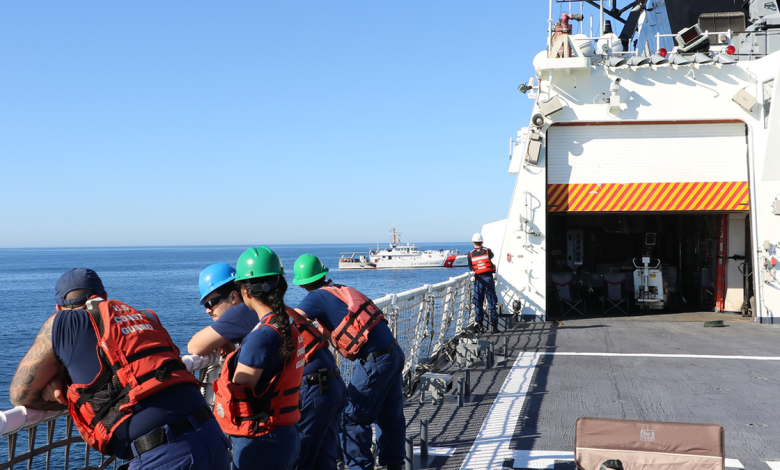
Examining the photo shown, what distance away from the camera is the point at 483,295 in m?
11.9

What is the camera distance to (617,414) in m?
6.09

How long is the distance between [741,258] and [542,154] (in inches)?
201

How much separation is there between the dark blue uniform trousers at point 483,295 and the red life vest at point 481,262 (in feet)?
0.54

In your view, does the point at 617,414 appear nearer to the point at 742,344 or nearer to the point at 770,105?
the point at 742,344

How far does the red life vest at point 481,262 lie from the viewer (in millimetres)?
11836

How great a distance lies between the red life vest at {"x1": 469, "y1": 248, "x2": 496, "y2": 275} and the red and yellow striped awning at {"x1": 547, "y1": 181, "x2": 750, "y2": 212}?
2229mm

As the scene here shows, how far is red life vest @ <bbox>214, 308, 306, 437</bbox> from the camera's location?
115 inches

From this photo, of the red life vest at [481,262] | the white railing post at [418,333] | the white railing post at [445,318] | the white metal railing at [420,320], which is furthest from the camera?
the red life vest at [481,262]

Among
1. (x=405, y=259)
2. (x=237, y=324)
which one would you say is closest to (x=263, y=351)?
(x=237, y=324)

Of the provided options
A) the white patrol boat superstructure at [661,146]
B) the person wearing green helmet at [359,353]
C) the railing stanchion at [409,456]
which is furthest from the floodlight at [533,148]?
the railing stanchion at [409,456]

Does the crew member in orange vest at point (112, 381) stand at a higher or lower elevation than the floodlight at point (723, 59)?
lower

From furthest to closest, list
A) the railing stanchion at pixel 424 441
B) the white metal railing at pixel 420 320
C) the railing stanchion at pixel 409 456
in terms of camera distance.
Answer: the white metal railing at pixel 420 320 < the railing stanchion at pixel 424 441 < the railing stanchion at pixel 409 456

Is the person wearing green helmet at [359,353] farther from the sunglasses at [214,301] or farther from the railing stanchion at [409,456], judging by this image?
the sunglasses at [214,301]

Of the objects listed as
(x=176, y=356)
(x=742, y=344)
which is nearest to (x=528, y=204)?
(x=742, y=344)
